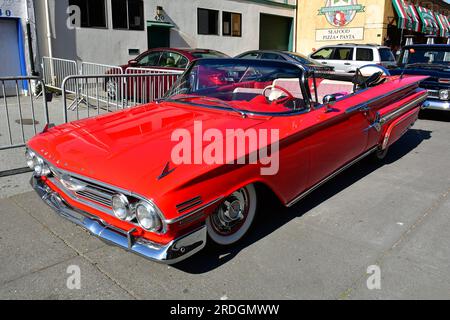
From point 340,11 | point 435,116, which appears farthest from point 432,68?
point 340,11

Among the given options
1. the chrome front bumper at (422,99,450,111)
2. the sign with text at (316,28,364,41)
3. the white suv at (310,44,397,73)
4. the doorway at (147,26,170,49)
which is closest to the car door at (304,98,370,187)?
the chrome front bumper at (422,99,450,111)

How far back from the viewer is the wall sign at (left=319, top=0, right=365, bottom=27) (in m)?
20.7

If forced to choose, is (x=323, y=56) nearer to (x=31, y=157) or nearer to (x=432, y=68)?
(x=432, y=68)

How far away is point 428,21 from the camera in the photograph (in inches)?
936

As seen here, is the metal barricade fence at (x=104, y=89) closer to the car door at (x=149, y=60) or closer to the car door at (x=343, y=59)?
the car door at (x=149, y=60)

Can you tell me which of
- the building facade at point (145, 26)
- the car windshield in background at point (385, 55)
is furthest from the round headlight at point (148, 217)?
the car windshield in background at point (385, 55)

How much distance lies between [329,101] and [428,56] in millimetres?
6623

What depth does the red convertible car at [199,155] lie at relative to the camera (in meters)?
2.64

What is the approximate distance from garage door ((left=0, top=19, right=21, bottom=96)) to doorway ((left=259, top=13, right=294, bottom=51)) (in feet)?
38.7

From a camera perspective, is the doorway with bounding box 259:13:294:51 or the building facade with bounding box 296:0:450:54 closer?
the doorway with bounding box 259:13:294:51

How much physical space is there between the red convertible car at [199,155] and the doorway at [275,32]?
16235 mm

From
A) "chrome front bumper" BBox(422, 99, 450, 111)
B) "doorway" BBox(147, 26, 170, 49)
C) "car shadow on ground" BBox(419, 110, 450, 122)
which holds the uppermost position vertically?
"doorway" BBox(147, 26, 170, 49)

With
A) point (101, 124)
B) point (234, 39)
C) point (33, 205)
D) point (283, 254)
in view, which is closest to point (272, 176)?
point (283, 254)

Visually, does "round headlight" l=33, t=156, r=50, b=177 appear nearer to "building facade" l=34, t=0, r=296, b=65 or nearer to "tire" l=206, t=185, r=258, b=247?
"tire" l=206, t=185, r=258, b=247
